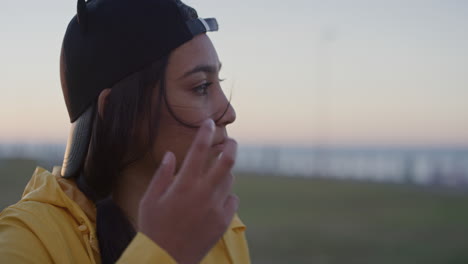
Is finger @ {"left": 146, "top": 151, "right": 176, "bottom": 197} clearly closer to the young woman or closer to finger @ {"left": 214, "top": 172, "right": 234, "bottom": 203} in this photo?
finger @ {"left": 214, "top": 172, "right": 234, "bottom": 203}


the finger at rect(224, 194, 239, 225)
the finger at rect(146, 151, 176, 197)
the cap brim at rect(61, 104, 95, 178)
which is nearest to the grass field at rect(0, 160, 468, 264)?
the cap brim at rect(61, 104, 95, 178)

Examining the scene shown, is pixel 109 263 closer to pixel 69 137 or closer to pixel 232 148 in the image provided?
pixel 69 137

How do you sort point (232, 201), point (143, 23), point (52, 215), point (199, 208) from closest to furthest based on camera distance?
1. point (199, 208)
2. point (232, 201)
3. point (52, 215)
4. point (143, 23)

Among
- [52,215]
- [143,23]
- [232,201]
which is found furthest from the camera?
[143,23]

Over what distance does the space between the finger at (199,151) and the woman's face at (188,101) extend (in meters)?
0.58

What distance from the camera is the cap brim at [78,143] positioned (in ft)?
6.63

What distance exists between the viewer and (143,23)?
6.38 feet

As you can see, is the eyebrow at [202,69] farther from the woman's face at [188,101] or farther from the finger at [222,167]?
the finger at [222,167]

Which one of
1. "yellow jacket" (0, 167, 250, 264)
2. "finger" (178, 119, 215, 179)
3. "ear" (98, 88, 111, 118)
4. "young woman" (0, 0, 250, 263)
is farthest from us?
"ear" (98, 88, 111, 118)

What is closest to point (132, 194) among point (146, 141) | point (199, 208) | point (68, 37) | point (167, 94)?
point (146, 141)

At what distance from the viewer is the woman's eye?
75.8 inches

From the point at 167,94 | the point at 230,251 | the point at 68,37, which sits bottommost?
the point at 230,251

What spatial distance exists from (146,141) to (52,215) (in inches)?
16.8

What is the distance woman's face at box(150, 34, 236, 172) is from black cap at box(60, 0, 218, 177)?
0.23 ft
